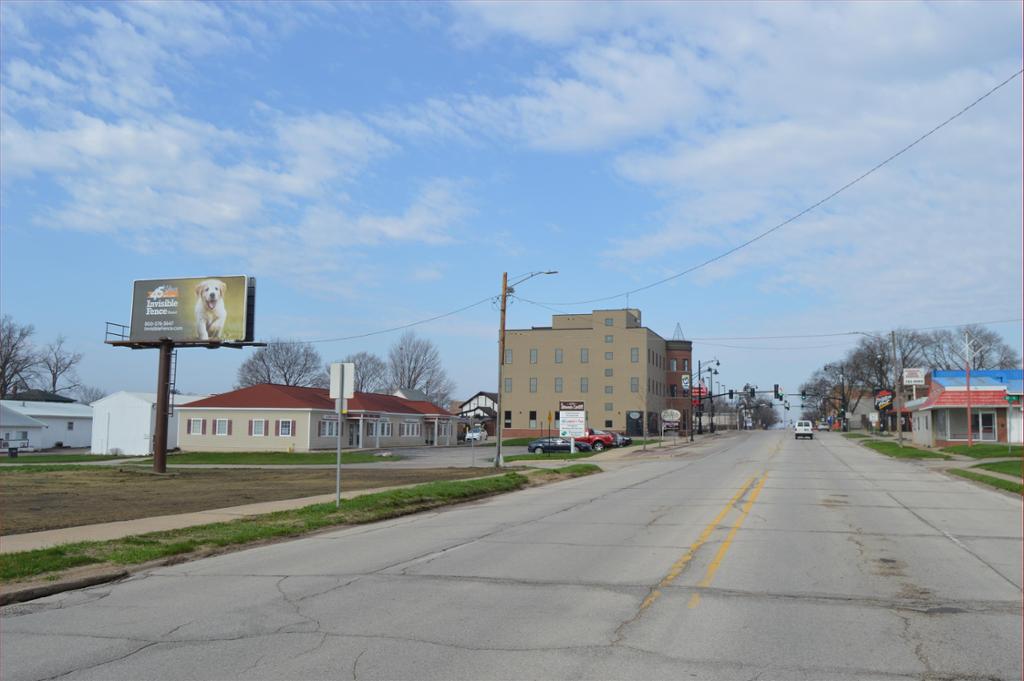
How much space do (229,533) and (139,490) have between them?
12.6 m

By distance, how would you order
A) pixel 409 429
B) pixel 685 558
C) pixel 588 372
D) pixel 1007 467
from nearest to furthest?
pixel 685 558
pixel 1007 467
pixel 409 429
pixel 588 372

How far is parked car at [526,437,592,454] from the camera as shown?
5703 cm

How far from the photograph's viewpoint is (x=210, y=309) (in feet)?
132

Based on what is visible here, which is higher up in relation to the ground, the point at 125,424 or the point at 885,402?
the point at 885,402

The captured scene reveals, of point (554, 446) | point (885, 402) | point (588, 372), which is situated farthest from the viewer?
point (588, 372)

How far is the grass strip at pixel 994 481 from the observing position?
23859 mm

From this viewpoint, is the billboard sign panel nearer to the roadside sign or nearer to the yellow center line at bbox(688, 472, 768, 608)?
the roadside sign

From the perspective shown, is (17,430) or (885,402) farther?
(885,402)

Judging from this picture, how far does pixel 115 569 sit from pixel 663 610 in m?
7.14

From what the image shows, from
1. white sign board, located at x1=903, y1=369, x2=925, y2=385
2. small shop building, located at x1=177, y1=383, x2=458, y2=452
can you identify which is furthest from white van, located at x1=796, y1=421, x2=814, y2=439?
small shop building, located at x1=177, y1=383, x2=458, y2=452

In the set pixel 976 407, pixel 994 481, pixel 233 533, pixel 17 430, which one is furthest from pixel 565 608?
pixel 17 430

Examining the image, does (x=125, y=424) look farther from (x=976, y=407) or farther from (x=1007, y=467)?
(x=976, y=407)

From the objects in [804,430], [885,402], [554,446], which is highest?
[885,402]

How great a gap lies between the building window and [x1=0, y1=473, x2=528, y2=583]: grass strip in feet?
179
